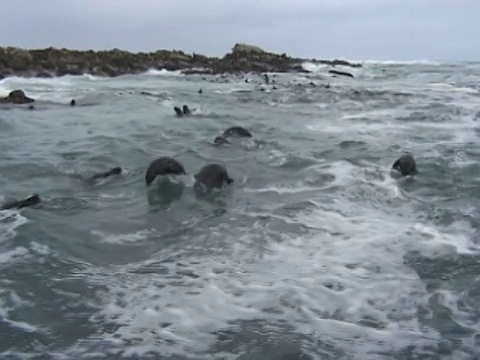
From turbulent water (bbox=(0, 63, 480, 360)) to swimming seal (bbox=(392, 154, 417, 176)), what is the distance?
0.77 ft

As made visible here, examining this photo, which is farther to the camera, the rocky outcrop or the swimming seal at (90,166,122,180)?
the rocky outcrop

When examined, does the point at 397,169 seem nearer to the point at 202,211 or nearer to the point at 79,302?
the point at 202,211

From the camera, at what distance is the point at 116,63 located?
4591 centimetres

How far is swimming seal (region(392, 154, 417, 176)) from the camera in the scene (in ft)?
36.5

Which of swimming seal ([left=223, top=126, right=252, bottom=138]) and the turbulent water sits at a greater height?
swimming seal ([left=223, top=126, right=252, bottom=138])

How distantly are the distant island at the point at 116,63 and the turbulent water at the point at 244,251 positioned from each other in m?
24.7

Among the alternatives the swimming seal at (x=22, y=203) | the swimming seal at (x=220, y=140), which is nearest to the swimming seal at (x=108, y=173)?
the swimming seal at (x=22, y=203)

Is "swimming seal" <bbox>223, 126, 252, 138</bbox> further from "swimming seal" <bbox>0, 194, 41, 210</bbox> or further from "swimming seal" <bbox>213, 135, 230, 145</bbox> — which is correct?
"swimming seal" <bbox>0, 194, 41, 210</bbox>

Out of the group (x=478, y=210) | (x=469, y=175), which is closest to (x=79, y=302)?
(x=478, y=210)

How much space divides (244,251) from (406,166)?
521 cm

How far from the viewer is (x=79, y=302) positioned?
5766 mm

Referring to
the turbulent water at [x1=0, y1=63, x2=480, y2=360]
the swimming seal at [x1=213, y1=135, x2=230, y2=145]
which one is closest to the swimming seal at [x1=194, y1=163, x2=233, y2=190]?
the turbulent water at [x1=0, y1=63, x2=480, y2=360]

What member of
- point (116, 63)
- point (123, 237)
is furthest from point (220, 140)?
point (116, 63)

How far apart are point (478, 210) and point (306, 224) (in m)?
2.78
